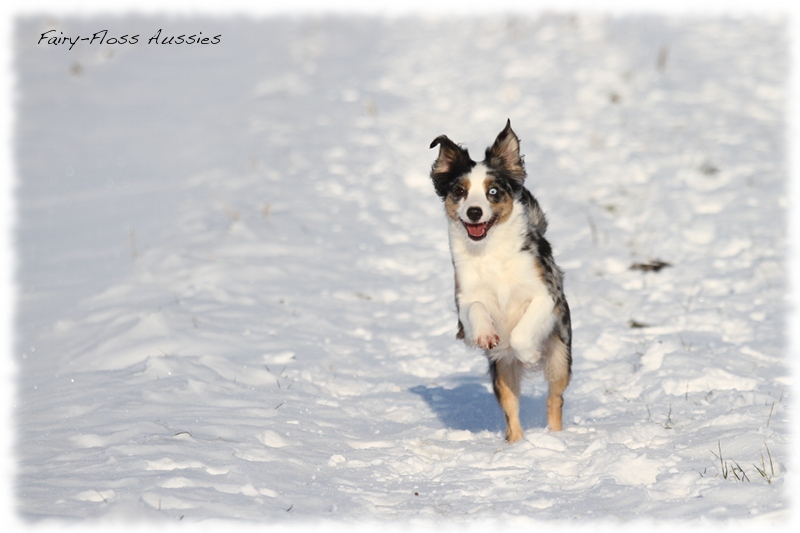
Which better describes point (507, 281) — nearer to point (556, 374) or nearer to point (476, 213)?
point (476, 213)

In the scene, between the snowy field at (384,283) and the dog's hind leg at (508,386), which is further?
the dog's hind leg at (508,386)

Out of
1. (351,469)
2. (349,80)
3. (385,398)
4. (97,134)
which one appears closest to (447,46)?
(349,80)

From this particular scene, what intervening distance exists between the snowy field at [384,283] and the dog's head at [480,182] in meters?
1.37

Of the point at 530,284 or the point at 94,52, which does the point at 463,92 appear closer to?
the point at 94,52

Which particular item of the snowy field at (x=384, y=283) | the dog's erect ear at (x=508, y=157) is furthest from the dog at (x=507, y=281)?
the snowy field at (x=384, y=283)

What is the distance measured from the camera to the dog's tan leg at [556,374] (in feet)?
18.3

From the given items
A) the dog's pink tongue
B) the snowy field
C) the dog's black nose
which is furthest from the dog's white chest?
the snowy field

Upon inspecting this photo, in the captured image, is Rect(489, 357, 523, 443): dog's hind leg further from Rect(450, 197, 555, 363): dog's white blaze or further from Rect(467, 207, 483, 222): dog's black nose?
Rect(467, 207, 483, 222): dog's black nose

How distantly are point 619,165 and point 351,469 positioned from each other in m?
7.73

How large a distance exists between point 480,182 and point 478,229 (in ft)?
1.03

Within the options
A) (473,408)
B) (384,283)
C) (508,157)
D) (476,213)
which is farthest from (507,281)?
(384,283)

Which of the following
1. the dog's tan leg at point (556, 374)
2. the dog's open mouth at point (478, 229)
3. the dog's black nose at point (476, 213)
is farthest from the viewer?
the dog's tan leg at point (556, 374)

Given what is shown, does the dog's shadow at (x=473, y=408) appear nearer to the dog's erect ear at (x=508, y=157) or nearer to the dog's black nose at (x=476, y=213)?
the dog's black nose at (x=476, y=213)

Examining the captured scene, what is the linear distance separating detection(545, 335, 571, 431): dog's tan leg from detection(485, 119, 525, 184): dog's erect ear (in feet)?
3.62
